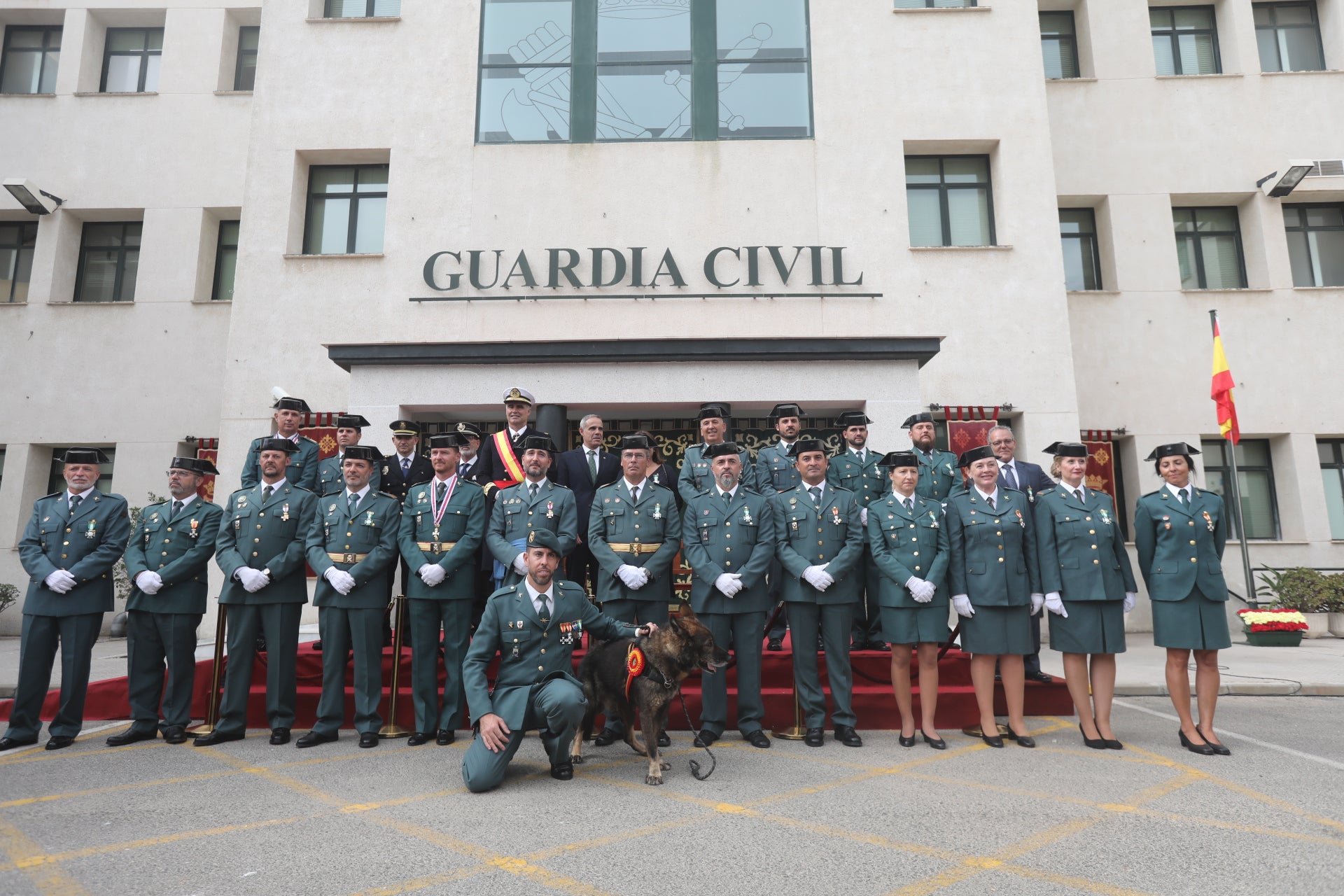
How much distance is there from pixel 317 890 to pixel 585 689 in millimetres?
2280

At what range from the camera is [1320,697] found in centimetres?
822

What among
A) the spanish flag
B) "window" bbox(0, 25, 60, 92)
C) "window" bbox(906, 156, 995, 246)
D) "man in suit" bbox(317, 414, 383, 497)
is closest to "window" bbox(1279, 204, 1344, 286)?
the spanish flag

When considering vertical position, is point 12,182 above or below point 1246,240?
above

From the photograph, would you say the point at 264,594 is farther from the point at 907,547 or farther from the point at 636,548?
the point at 907,547

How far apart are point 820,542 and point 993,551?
127cm

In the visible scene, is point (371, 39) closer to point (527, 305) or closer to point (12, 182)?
point (527, 305)

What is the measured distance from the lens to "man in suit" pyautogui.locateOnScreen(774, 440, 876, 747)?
19.7 feet

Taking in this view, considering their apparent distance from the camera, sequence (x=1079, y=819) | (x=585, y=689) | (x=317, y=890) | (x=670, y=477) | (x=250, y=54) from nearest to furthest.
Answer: (x=317, y=890)
(x=1079, y=819)
(x=585, y=689)
(x=670, y=477)
(x=250, y=54)

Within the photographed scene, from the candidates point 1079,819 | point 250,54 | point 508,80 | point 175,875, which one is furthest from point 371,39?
point 1079,819

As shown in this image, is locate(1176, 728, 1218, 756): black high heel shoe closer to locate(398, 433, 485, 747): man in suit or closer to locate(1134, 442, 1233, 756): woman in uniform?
locate(1134, 442, 1233, 756): woman in uniform

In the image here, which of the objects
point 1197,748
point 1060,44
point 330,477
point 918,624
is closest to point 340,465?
point 330,477

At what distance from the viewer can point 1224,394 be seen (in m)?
12.5

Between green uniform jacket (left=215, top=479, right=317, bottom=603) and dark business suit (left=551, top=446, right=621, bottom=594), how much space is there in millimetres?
2198

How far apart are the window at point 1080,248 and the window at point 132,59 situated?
1772cm
